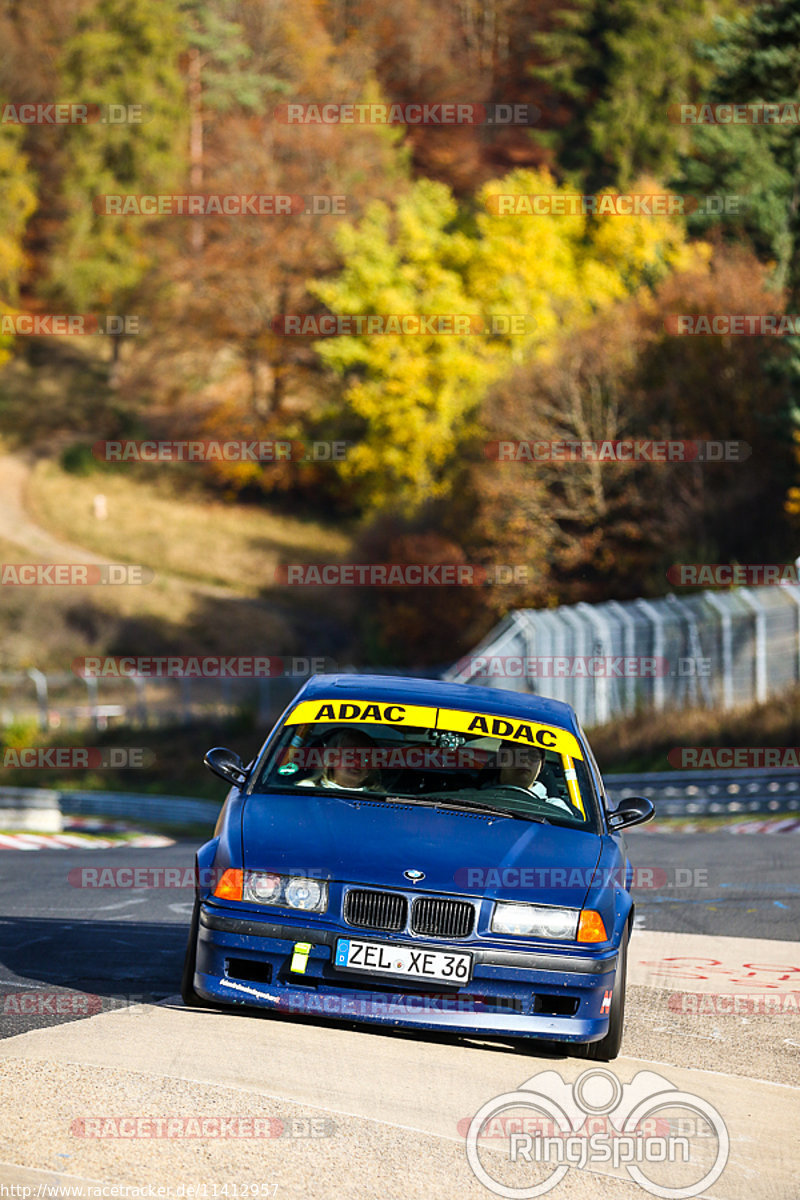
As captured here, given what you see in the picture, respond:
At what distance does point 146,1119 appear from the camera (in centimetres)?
537

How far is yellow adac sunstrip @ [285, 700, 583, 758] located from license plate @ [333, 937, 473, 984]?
170cm

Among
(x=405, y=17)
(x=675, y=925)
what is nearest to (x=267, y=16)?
(x=405, y=17)

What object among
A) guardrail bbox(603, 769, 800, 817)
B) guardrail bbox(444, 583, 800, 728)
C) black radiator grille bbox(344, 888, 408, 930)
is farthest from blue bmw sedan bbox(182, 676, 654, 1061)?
guardrail bbox(444, 583, 800, 728)

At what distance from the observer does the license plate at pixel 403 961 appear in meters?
6.27

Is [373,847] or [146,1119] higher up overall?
[373,847]

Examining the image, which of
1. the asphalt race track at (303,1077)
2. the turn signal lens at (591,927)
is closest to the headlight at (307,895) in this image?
the asphalt race track at (303,1077)

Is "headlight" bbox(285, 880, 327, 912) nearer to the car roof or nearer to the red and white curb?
the car roof

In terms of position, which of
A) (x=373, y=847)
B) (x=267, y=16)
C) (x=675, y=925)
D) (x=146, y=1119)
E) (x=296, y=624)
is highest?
(x=267, y=16)

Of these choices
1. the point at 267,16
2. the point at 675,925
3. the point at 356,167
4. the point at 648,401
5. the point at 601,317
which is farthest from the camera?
the point at 267,16

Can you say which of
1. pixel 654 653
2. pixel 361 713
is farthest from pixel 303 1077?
pixel 654 653

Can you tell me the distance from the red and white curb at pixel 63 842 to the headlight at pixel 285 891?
39.6 feet

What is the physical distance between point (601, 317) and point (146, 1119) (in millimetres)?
42834

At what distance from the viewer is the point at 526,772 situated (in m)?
7.61

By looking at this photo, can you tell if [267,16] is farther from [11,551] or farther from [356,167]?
[11,551]
